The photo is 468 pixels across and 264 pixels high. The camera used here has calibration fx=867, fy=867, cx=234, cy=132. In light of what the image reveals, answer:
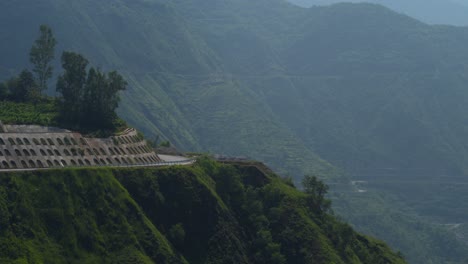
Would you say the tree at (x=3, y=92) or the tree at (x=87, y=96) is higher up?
the tree at (x=3, y=92)

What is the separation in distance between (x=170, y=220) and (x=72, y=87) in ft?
141

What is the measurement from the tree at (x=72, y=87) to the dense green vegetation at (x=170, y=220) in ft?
87.5

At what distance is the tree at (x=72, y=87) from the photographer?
172 meters

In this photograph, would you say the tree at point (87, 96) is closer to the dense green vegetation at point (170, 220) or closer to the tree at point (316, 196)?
the dense green vegetation at point (170, 220)

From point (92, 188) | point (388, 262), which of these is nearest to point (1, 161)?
point (92, 188)

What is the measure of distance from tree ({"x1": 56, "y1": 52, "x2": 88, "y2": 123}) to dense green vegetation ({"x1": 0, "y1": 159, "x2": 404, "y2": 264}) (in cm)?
2667

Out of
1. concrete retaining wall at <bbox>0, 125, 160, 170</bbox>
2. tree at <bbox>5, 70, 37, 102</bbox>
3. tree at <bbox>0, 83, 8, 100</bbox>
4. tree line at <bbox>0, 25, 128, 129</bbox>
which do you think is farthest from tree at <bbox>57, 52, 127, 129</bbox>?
tree at <bbox>0, 83, 8, 100</bbox>

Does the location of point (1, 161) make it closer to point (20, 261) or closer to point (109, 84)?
point (20, 261)

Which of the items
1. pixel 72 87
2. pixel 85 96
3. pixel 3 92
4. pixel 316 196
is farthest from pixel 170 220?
pixel 3 92

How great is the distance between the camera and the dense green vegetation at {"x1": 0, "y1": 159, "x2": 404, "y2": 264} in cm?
12675

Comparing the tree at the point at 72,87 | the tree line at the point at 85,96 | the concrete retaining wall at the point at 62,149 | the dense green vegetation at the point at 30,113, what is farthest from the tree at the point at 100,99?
the dense green vegetation at the point at 30,113

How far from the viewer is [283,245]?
534 ft

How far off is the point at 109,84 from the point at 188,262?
49.4m

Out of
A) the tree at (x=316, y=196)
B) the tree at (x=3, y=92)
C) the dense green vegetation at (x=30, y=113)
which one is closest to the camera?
the dense green vegetation at (x=30, y=113)
